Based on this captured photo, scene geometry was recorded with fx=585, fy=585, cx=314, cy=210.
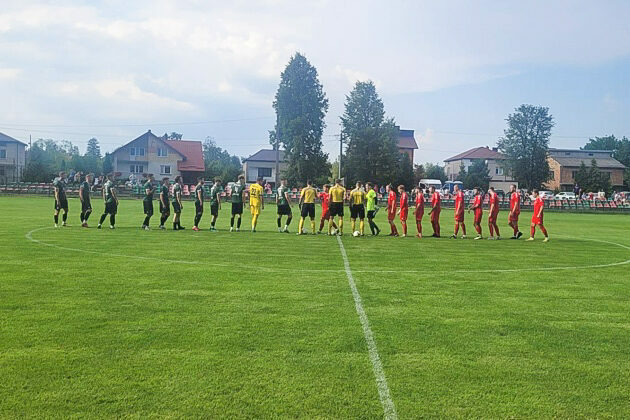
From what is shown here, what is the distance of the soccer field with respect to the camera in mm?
4812

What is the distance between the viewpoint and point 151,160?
3219 inches

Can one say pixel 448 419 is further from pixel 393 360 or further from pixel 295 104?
pixel 295 104

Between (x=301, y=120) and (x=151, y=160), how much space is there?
23210mm

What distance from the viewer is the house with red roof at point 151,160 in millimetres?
81438

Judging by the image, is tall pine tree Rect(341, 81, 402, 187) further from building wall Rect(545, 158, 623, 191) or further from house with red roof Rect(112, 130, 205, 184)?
building wall Rect(545, 158, 623, 191)

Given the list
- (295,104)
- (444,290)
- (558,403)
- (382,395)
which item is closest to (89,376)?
(382,395)

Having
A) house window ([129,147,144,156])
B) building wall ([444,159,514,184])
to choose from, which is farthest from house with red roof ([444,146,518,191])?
house window ([129,147,144,156])

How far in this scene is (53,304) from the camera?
26.0 ft

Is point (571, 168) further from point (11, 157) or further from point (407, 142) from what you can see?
point (11, 157)

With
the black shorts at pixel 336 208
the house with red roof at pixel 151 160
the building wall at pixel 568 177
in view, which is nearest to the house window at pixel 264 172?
the house with red roof at pixel 151 160

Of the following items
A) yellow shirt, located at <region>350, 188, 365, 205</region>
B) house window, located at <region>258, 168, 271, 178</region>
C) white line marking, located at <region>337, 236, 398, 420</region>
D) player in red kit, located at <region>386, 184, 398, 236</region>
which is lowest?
white line marking, located at <region>337, 236, 398, 420</region>

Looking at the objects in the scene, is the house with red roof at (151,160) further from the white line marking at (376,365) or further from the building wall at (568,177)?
the white line marking at (376,365)

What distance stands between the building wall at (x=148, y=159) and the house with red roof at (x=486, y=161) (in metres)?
48.2

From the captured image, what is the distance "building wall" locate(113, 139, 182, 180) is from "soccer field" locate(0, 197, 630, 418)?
70626 millimetres
